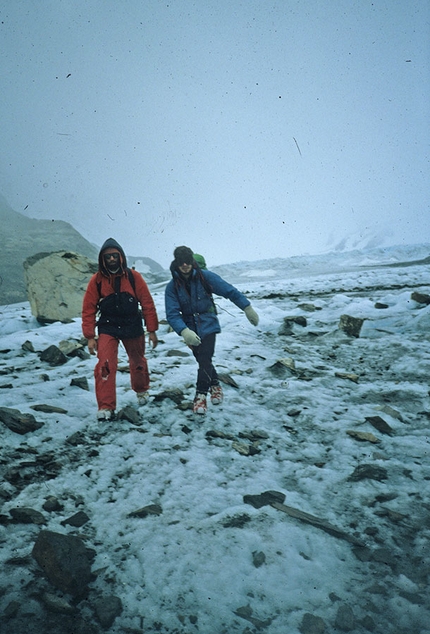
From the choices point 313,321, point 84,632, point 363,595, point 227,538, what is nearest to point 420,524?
point 363,595

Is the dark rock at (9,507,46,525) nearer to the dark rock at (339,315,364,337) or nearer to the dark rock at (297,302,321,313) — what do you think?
the dark rock at (339,315,364,337)

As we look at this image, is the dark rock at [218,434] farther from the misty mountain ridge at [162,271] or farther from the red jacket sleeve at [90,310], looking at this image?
the misty mountain ridge at [162,271]

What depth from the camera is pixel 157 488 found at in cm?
235

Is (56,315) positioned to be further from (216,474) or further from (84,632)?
(84,632)

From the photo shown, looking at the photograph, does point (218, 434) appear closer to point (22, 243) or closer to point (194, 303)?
point (194, 303)

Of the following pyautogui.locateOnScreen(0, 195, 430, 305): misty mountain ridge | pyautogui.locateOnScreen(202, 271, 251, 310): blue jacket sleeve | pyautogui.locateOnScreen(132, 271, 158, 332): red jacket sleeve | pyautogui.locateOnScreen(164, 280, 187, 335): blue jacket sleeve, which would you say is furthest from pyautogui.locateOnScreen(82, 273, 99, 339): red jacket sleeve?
pyautogui.locateOnScreen(0, 195, 430, 305): misty mountain ridge

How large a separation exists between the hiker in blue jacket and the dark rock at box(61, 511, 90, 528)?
6.31 feet

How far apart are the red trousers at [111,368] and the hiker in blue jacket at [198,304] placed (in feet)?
1.98

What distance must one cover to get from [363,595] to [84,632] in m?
1.28

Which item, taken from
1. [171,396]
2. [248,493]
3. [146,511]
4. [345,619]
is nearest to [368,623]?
[345,619]

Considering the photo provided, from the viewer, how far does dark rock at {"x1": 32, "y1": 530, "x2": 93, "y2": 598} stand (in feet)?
4.99

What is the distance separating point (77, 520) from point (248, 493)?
45.1 inches

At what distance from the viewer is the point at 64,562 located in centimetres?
156

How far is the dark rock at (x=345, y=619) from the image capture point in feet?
4.55
